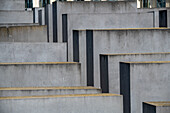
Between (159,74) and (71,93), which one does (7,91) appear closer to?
(71,93)

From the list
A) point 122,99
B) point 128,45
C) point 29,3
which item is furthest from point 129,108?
point 29,3

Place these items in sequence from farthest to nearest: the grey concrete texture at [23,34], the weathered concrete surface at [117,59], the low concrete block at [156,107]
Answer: the grey concrete texture at [23,34] < the weathered concrete surface at [117,59] < the low concrete block at [156,107]

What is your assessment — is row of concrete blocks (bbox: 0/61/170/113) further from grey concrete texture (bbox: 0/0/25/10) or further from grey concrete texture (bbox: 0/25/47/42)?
grey concrete texture (bbox: 0/0/25/10)

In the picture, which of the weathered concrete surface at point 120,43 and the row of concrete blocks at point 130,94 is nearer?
the row of concrete blocks at point 130,94

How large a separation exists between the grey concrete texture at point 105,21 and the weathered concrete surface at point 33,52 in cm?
52

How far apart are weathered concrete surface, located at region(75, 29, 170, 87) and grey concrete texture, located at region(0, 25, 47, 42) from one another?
432cm

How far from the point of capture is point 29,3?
4434cm

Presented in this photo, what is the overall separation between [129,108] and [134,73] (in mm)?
1236

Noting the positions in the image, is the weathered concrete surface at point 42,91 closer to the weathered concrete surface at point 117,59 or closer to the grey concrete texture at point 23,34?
the weathered concrete surface at point 117,59

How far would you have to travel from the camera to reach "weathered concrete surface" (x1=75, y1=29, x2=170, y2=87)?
20.0 metres

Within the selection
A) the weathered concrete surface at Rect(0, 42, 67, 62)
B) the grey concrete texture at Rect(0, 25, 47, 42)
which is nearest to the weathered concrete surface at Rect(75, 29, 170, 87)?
→ the weathered concrete surface at Rect(0, 42, 67, 62)

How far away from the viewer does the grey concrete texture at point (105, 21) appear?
22547 mm

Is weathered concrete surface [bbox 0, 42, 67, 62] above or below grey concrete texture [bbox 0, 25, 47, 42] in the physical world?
below

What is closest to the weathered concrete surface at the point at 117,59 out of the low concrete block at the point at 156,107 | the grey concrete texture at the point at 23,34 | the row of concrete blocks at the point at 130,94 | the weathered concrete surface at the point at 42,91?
the row of concrete blocks at the point at 130,94
